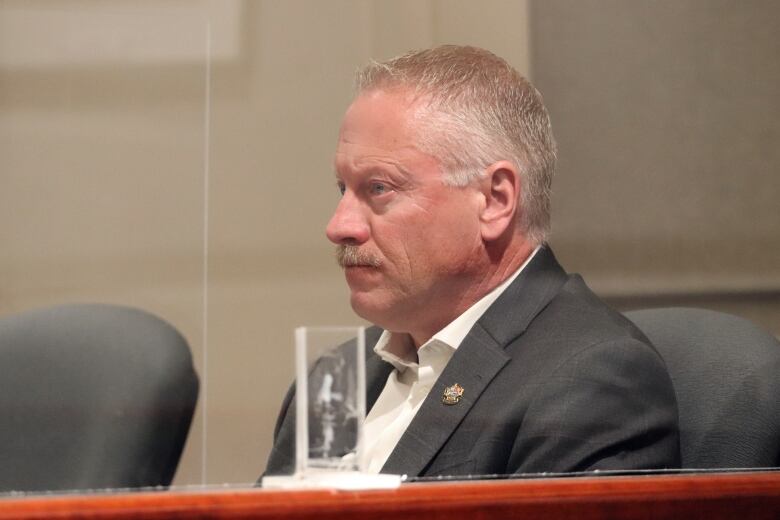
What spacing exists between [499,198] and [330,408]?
1.96 ft

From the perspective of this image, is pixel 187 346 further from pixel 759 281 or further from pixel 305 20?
pixel 759 281

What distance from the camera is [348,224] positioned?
5.38 ft

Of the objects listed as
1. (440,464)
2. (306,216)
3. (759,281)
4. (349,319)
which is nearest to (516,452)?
(440,464)

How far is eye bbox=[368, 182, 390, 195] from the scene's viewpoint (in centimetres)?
167

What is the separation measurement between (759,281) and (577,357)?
1.61ft

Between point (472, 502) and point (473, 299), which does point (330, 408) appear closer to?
A: point (472, 502)

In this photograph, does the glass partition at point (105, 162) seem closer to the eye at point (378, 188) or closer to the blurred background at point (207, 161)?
the blurred background at point (207, 161)

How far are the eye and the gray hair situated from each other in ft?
0.31

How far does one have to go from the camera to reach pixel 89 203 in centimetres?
147

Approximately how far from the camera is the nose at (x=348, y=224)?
1.62 metres

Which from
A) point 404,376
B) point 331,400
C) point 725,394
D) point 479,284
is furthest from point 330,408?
point 725,394

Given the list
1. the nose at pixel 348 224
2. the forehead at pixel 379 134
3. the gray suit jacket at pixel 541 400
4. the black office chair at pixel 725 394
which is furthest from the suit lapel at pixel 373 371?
the black office chair at pixel 725 394

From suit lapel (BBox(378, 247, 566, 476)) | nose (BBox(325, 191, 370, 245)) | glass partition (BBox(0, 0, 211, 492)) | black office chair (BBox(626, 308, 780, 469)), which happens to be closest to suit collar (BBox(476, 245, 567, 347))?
suit lapel (BBox(378, 247, 566, 476))

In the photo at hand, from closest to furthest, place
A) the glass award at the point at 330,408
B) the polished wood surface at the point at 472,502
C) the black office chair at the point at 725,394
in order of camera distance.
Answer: the polished wood surface at the point at 472,502 → the glass award at the point at 330,408 → the black office chair at the point at 725,394
